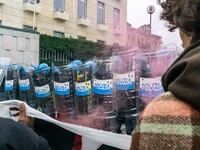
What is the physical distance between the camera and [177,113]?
2.05 ft

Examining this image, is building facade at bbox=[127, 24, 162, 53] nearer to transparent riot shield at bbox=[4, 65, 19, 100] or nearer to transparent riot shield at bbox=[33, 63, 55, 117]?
transparent riot shield at bbox=[33, 63, 55, 117]

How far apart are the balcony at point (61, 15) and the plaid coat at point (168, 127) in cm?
1101

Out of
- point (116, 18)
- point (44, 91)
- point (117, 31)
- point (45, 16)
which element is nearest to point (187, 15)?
point (117, 31)

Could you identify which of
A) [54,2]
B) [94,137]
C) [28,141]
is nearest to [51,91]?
[94,137]

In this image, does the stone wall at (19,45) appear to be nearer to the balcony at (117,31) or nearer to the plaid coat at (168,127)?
the balcony at (117,31)

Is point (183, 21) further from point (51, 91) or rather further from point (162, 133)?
point (51, 91)

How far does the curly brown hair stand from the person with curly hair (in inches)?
1.6

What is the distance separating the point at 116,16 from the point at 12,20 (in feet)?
25.8

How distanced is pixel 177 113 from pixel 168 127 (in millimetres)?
29

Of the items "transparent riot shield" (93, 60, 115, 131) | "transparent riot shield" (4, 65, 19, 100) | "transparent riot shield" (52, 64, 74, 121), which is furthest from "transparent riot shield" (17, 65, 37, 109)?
"transparent riot shield" (93, 60, 115, 131)

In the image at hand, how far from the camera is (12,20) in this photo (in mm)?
12680

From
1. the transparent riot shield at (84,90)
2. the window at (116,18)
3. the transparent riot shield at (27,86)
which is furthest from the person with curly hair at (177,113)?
the transparent riot shield at (27,86)

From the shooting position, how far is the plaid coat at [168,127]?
61 cm

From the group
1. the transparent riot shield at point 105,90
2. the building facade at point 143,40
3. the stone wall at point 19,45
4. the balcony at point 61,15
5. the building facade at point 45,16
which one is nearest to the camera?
the building facade at point 143,40
